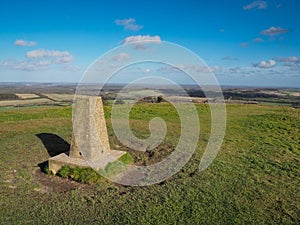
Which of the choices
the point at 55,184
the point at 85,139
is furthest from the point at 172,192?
the point at 55,184

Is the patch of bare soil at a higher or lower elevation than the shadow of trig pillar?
lower

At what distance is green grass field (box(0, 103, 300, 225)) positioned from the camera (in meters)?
6.58

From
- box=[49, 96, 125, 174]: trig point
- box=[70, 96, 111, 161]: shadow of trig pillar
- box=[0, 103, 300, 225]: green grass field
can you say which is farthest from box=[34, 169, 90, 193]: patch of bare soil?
box=[70, 96, 111, 161]: shadow of trig pillar

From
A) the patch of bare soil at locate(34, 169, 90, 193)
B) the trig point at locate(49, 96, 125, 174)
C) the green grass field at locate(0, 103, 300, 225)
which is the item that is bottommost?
the patch of bare soil at locate(34, 169, 90, 193)

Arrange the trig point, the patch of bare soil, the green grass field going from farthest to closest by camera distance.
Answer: the trig point
the patch of bare soil
the green grass field

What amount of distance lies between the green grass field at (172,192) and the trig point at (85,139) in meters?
0.78

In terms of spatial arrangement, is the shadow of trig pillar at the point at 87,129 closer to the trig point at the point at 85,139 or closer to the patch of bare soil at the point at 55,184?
the trig point at the point at 85,139

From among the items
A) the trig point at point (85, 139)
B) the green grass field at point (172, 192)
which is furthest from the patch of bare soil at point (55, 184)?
the trig point at point (85, 139)

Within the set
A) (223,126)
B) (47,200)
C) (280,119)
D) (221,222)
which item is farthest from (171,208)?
(280,119)

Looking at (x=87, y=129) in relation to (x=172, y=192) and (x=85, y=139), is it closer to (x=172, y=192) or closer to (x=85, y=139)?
(x=85, y=139)

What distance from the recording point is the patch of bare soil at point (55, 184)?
8.35 m

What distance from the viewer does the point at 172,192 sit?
7.88 m

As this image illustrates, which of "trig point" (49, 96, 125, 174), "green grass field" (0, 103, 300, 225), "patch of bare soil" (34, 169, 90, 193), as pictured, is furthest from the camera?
"trig point" (49, 96, 125, 174)

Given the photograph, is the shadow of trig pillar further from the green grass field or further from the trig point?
the green grass field
